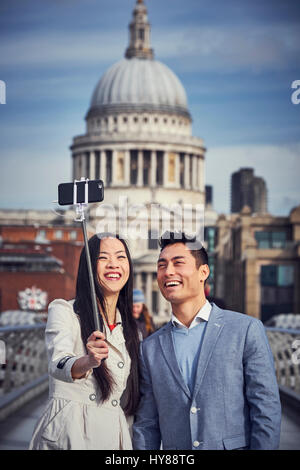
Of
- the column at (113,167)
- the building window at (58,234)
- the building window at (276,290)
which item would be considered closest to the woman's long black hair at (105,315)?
the building window at (58,234)

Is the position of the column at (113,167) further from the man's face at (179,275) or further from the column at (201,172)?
the man's face at (179,275)

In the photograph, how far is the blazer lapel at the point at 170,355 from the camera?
5016 mm

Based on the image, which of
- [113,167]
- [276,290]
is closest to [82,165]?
[113,167]

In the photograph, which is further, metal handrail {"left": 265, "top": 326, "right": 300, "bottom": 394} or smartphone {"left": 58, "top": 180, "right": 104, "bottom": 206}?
metal handrail {"left": 265, "top": 326, "right": 300, "bottom": 394}

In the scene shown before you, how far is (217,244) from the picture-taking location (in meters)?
79.8

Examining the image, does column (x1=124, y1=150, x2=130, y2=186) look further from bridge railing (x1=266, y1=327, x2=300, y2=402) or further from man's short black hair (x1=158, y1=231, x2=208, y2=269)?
man's short black hair (x1=158, y1=231, x2=208, y2=269)

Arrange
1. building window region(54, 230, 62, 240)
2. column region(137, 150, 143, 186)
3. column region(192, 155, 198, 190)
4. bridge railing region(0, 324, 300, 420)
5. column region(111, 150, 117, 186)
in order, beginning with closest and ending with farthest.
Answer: bridge railing region(0, 324, 300, 420)
building window region(54, 230, 62, 240)
column region(111, 150, 117, 186)
column region(137, 150, 143, 186)
column region(192, 155, 198, 190)

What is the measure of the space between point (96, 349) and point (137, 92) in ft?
314

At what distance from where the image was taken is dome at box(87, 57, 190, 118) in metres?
97.9

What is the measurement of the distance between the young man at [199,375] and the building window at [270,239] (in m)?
62.6

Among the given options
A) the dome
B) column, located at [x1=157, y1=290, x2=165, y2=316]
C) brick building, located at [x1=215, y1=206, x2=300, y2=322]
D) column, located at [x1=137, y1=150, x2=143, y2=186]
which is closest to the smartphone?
brick building, located at [x1=215, y1=206, x2=300, y2=322]

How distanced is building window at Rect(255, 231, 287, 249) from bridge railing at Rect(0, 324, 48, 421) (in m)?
52.8

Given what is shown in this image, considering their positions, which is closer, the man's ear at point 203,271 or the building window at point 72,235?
the man's ear at point 203,271
